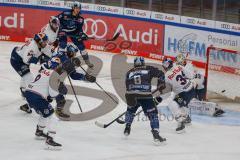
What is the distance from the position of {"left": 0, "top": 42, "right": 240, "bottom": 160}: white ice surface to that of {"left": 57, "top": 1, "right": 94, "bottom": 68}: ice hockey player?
3529mm

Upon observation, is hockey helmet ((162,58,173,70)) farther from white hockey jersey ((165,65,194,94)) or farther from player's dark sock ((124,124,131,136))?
player's dark sock ((124,124,131,136))

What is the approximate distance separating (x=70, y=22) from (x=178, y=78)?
5.48 metres

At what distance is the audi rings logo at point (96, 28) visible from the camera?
818 inches

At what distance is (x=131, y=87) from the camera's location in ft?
35.7

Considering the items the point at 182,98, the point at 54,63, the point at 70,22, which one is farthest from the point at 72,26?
the point at 54,63

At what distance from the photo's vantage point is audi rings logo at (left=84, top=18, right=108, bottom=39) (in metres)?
20.8

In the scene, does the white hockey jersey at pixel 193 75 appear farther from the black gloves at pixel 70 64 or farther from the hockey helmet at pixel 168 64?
the black gloves at pixel 70 64

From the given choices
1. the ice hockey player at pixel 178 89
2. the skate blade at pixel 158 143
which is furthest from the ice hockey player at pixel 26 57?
the skate blade at pixel 158 143

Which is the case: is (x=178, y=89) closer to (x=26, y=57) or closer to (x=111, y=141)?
(x=111, y=141)

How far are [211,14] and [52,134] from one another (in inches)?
421

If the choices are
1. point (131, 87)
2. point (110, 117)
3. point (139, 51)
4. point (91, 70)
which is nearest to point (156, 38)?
point (139, 51)

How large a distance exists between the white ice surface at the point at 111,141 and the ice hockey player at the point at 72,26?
139 inches

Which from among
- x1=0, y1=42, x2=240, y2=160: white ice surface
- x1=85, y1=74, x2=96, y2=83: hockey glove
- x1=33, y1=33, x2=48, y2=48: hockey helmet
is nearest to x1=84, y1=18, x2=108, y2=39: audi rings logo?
x1=0, y1=42, x2=240, y2=160: white ice surface

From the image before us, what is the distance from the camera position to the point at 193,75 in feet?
41.7
